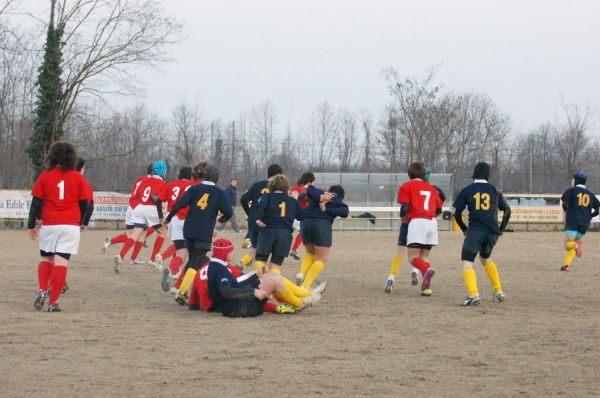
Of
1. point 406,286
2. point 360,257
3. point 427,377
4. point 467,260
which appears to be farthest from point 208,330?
point 360,257

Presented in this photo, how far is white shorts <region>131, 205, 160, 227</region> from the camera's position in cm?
1686

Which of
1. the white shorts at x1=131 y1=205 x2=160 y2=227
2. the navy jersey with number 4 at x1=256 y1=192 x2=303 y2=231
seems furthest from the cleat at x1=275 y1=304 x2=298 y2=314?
the white shorts at x1=131 y1=205 x2=160 y2=227

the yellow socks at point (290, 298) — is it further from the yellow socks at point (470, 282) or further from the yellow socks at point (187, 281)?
the yellow socks at point (470, 282)

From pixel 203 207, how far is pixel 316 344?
3548 mm

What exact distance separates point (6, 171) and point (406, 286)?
113 ft

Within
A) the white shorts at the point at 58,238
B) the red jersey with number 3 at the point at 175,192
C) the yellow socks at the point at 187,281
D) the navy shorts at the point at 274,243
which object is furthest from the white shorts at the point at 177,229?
the white shorts at the point at 58,238

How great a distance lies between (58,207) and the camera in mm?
10680

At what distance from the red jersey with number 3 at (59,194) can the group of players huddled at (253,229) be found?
0.04ft

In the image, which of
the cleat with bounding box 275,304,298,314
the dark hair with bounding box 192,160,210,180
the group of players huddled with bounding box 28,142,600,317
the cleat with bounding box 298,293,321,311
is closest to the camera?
the group of players huddled with bounding box 28,142,600,317

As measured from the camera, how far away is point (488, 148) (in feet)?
169

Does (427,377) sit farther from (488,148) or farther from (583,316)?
(488,148)

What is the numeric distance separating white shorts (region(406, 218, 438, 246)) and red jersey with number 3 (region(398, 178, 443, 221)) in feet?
0.24

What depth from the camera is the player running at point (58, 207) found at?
35.0ft

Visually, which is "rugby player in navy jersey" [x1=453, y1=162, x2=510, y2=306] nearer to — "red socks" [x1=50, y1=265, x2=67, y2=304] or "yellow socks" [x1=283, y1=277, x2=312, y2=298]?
"yellow socks" [x1=283, y1=277, x2=312, y2=298]
